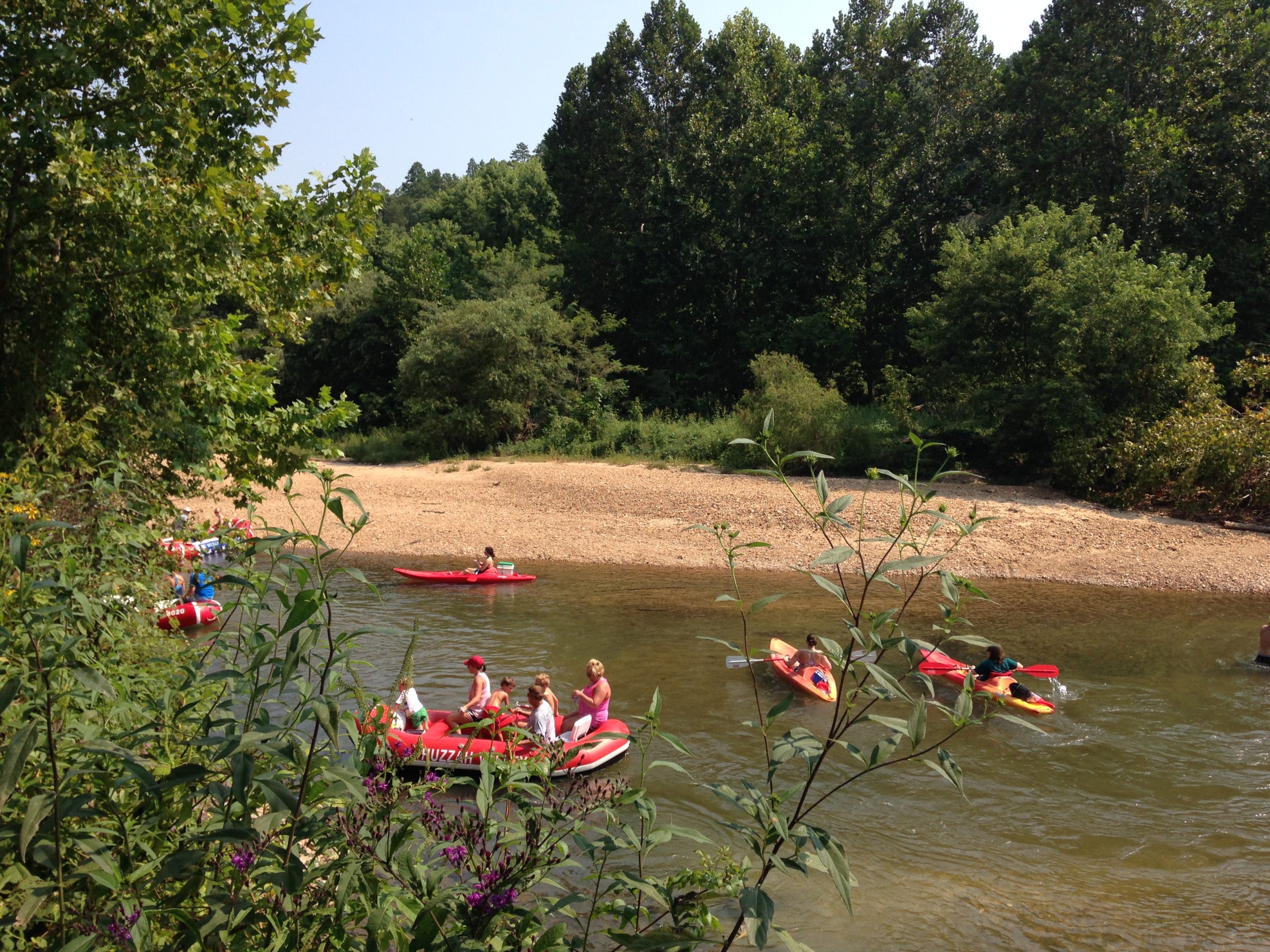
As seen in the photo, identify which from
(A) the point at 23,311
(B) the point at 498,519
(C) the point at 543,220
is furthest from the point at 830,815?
(C) the point at 543,220

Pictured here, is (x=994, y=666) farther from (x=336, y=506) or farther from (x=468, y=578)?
(x=336, y=506)

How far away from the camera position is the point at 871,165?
3081cm

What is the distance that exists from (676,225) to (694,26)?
336 inches

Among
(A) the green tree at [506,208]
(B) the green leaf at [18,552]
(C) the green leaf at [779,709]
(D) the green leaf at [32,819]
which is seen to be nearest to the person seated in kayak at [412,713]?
(D) the green leaf at [32,819]

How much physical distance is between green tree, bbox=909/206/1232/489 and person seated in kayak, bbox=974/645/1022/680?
11.7 metres

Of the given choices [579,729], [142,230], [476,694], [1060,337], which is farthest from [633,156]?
[142,230]

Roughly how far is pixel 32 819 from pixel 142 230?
561cm

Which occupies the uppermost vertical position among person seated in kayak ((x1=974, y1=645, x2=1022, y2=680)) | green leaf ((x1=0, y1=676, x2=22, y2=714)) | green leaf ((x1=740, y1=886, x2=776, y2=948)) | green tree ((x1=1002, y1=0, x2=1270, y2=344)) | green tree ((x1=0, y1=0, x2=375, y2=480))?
green tree ((x1=1002, y1=0, x2=1270, y2=344))

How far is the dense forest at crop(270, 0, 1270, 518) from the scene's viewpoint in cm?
2183

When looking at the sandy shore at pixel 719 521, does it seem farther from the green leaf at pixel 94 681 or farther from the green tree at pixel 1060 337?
the green leaf at pixel 94 681

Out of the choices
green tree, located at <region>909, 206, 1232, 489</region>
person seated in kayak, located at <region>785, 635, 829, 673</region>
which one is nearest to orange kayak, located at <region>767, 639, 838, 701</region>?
person seated in kayak, located at <region>785, 635, 829, 673</region>

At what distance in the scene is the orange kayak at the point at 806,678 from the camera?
38.1ft

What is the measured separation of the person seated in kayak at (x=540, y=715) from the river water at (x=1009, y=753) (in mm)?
1023

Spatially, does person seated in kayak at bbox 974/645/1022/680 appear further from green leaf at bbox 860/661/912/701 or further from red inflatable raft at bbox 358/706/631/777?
green leaf at bbox 860/661/912/701
